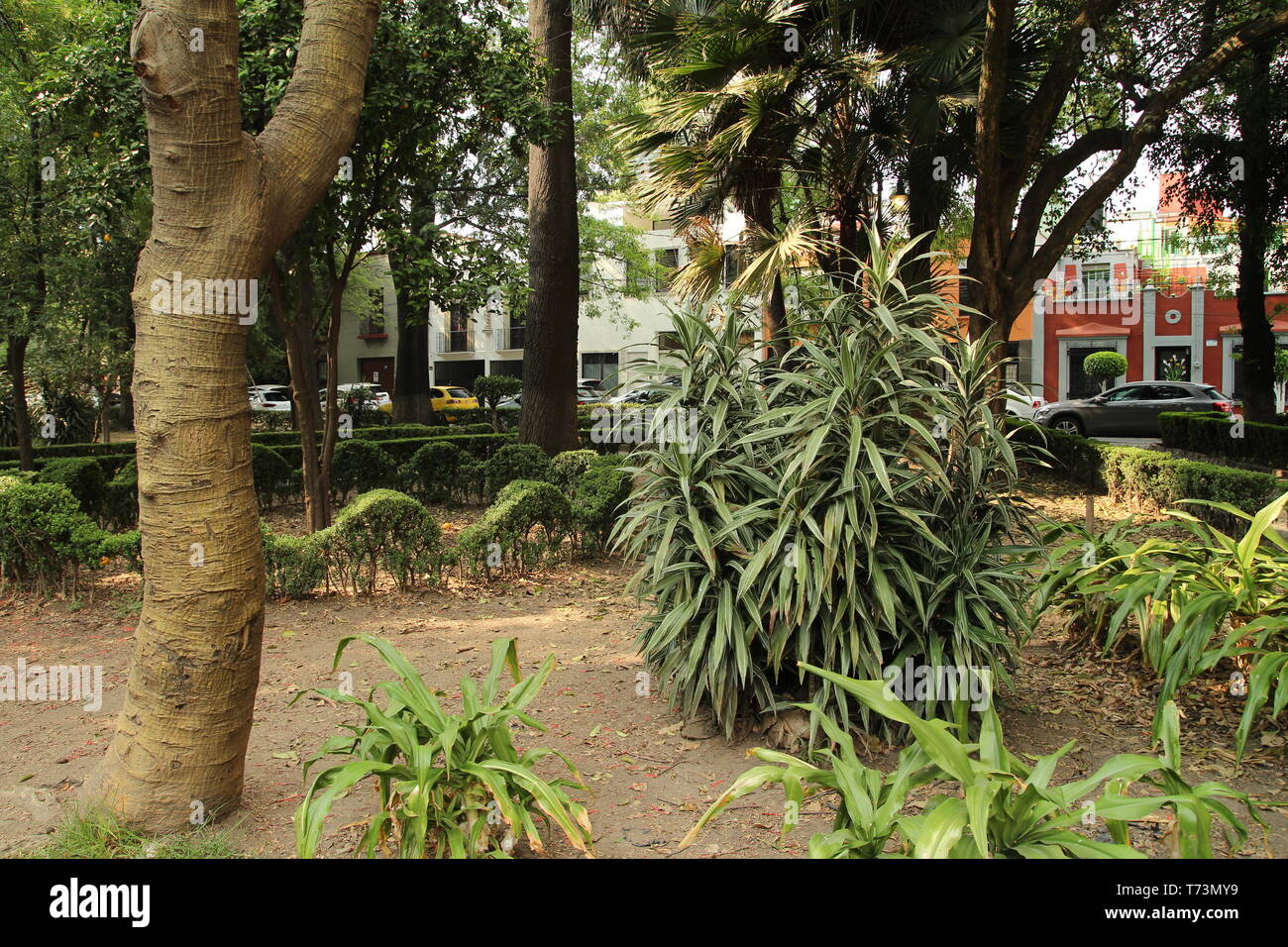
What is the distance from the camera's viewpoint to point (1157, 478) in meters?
10.5

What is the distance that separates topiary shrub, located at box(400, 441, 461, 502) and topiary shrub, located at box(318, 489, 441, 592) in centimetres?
416

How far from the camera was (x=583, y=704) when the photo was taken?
16.5 ft

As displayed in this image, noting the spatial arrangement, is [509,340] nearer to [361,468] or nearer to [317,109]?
[361,468]

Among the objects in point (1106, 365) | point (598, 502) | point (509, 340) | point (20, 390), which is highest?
point (509, 340)

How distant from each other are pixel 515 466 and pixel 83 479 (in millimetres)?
4469

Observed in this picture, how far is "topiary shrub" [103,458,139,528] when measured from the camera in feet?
30.7

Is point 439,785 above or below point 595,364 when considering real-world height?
below

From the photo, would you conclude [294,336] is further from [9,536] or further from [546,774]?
[546,774]

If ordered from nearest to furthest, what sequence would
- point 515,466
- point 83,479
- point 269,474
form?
point 83,479 < point 515,466 < point 269,474

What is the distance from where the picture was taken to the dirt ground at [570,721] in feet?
11.8

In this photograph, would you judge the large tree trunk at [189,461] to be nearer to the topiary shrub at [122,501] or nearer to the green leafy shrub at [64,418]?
the topiary shrub at [122,501]

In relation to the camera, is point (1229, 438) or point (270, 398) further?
point (270, 398)

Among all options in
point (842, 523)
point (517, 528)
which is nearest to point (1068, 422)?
point (517, 528)
